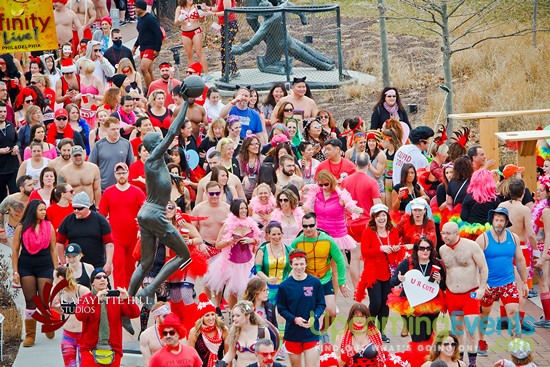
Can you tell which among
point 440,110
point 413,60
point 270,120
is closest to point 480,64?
point 413,60

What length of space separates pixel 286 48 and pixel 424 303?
1118cm

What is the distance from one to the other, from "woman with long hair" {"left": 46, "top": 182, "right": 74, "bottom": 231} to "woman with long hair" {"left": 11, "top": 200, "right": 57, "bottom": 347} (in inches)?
18.1

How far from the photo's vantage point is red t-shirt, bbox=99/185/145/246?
48.7 feet

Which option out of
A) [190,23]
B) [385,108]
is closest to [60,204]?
[385,108]

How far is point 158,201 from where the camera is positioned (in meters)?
9.77

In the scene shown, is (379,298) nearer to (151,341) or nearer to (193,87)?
(151,341)

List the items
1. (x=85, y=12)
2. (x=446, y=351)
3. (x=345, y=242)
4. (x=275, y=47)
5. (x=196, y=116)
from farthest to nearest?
(x=85, y=12), (x=275, y=47), (x=196, y=116), (x=345, y=242), (x=446, y=351)

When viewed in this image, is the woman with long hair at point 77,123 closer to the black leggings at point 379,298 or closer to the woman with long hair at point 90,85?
the woman with long hair at point 90,85

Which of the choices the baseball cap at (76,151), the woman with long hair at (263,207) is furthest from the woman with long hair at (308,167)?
the baseball cap at (76,151)

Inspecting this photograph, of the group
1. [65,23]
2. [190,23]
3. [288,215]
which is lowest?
[288,215]

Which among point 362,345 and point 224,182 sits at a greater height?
point 224,182

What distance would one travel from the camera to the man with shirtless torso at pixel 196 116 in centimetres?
1856

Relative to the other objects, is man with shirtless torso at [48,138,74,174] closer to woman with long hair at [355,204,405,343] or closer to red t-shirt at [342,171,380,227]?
red t-shirt at [342,171,380,227]

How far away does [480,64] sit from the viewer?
25922 mm
